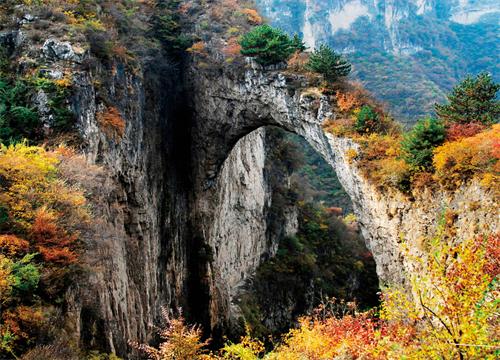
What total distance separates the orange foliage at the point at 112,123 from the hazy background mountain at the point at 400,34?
54561 mm

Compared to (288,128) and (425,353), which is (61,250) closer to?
(425,353)

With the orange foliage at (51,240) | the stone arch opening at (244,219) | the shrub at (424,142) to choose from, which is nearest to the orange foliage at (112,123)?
the orange foliage at (51,240)

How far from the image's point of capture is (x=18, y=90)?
1237 centimetres

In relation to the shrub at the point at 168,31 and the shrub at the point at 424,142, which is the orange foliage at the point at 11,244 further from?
the shrub at the point at 168,31

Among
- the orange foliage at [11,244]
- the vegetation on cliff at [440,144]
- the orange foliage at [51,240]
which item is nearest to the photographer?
the orange foliage at [11,244]

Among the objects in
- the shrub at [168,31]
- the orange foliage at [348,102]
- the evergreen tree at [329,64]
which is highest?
the shrub at [168,31]

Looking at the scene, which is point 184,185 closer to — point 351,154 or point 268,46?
point 268,46

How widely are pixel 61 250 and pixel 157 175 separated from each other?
11.9 m

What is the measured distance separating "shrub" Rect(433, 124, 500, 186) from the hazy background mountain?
5432 centimetres

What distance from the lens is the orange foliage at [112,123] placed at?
1402cm

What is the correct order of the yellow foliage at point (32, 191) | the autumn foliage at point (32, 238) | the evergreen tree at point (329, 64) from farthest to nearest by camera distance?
the evergreen tree at point (329, 64) → the yellow foliage at point (32, 191) → the autumn foliage at point (32, 238)

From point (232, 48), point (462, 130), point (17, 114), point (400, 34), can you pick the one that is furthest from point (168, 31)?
point (400, 34)

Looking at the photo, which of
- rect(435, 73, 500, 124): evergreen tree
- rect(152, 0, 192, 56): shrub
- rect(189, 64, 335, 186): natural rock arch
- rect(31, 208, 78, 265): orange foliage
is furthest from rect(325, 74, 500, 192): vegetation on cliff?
rect(152, 0, 192, 56): shrub

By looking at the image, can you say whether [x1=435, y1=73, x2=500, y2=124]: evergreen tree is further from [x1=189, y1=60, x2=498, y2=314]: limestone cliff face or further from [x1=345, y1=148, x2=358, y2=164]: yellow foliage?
[x1=345, y1=148, x2=358, y2=164]: yellow foliage
